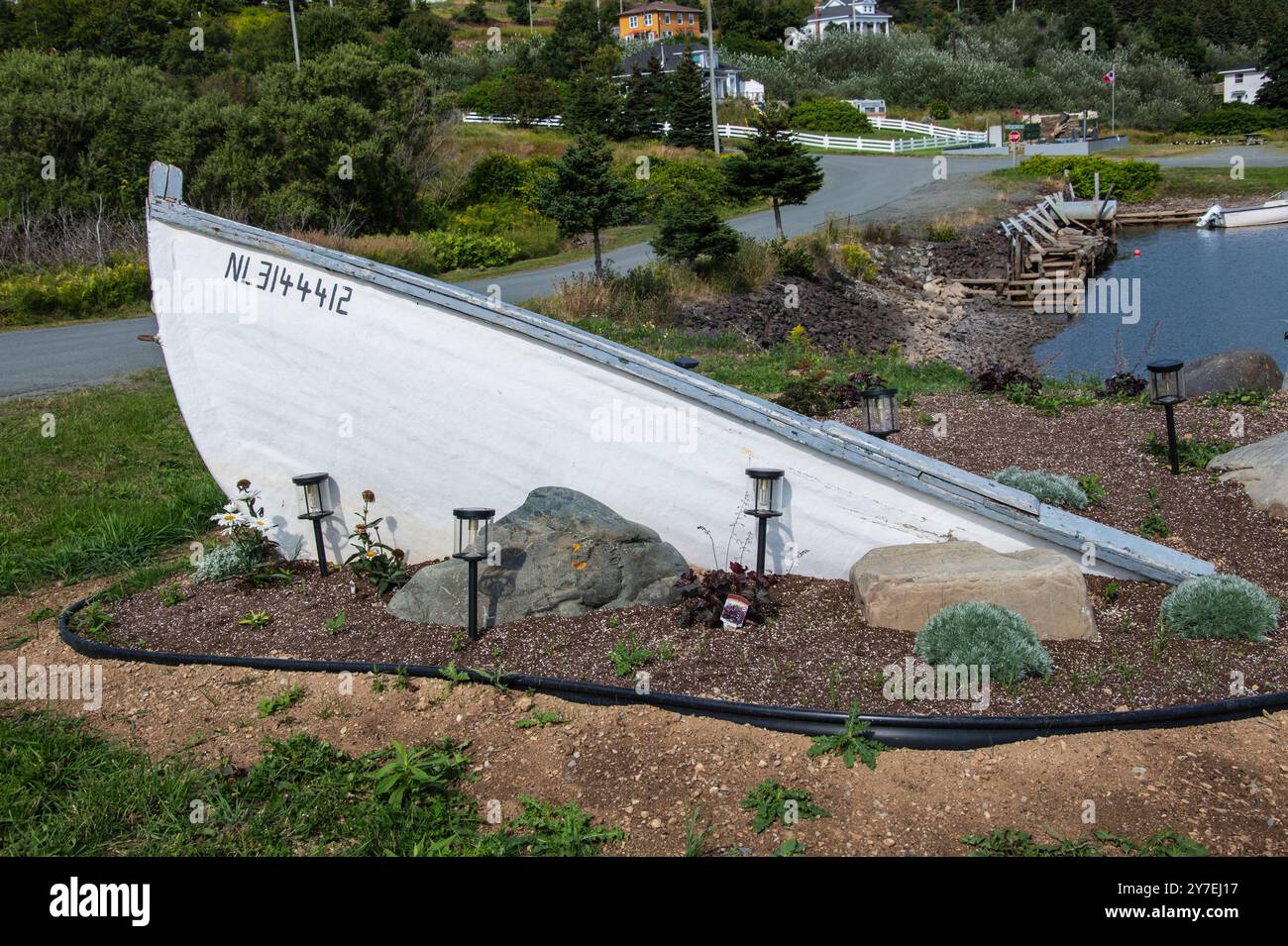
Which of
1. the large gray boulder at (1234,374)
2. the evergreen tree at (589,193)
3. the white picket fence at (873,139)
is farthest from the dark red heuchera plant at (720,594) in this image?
the white picket fence at (873,139)

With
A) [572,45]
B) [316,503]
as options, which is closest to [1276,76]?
[572,45]

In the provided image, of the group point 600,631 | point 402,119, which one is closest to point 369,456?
point 600,631

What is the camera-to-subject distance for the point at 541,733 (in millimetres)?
4883

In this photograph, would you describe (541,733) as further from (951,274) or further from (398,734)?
(951,274)

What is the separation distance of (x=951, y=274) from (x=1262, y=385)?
61.9 feet

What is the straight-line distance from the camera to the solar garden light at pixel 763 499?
5691 millimetres

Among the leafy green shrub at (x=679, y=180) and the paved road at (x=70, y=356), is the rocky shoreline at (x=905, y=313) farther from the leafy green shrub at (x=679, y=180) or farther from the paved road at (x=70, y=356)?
the paved road at (x=70, y=356)

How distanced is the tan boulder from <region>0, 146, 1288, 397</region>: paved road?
10.9m

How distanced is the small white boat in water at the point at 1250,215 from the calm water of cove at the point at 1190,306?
0.29 m

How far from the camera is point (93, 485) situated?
9.23 m

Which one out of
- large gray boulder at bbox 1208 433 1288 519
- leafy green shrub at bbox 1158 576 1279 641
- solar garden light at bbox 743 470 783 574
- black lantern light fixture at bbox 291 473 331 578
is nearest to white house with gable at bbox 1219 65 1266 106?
large gray boulder at bbox 1208 433 1288 519

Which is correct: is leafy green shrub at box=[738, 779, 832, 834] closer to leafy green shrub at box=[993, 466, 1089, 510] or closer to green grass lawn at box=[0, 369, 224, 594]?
leafy green shrub at box=[993, 466, 1089, 510]

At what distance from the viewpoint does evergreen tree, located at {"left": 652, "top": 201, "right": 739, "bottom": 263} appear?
70.7ft
